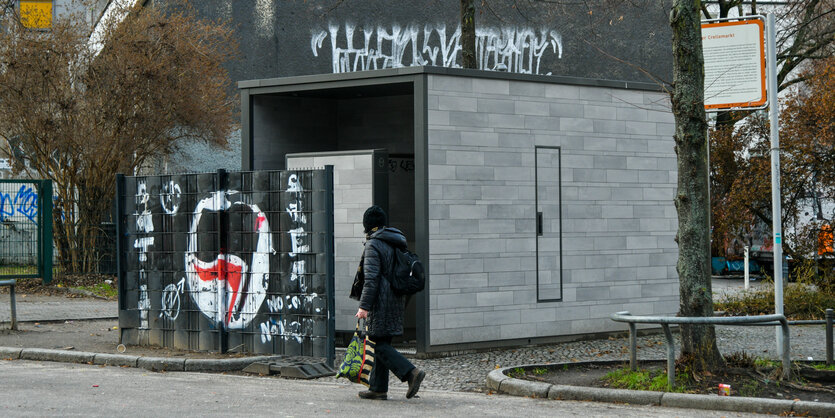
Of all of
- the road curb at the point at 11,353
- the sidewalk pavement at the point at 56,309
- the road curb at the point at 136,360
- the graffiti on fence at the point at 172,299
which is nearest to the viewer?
the road curb at the point at 136,360

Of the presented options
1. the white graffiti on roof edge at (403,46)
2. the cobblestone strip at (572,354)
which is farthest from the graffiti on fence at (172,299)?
the white graffiti on roof edge at (403,46)

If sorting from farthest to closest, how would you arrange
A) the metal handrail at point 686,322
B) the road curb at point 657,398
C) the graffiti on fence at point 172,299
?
1. the graffiti on fence at point 172,299
2. the metal handrail at point 686,322
3. the road curb at point 657,398

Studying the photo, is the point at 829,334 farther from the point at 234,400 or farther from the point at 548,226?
the point at 234,400

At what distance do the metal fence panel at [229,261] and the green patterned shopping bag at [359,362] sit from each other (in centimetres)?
190

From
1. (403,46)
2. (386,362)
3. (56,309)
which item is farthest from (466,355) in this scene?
(403,46)

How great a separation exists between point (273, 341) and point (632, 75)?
2126cm

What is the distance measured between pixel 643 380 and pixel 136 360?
18.3 ft

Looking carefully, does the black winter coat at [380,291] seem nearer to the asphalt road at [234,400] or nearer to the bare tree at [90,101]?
the asphalt road at [234,400]

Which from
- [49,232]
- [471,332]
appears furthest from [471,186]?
[49,232]

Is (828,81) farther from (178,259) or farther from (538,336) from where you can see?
(178,259)

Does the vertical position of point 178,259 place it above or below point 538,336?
above

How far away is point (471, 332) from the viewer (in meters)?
12.1

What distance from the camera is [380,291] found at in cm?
857

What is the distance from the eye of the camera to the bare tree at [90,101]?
21062 mm
